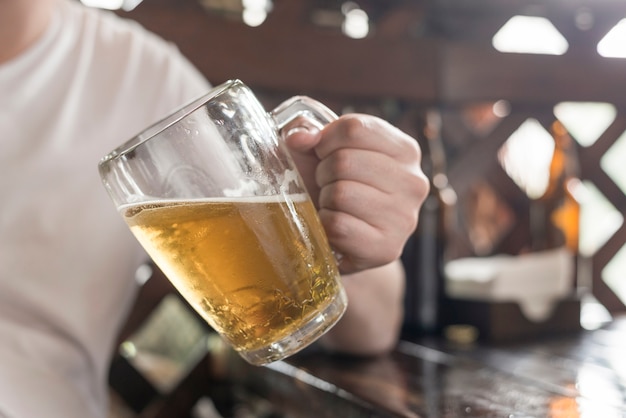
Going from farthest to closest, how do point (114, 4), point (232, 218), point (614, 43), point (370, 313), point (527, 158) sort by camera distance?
point (527, 158)
point (614, 43)
point (114, 4)
point (370, 313)
point (232, 218)

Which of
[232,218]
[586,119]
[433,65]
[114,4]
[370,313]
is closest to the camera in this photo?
[232,218]

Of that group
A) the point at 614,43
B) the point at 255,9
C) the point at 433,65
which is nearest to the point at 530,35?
the point at 614,43

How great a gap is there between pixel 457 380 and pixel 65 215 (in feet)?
2.00

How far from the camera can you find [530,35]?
2127 mm

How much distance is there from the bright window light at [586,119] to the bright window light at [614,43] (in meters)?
0.13

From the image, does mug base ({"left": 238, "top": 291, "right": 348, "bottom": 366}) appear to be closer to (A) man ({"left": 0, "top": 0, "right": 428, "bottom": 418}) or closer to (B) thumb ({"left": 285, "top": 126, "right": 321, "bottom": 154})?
(B) thumb ({"left": 285, "top": 126, "right": 321, "bottom": 154})

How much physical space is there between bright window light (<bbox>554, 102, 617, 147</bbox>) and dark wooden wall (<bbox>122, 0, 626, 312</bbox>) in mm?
21

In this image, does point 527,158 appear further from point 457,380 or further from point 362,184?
point 362,184

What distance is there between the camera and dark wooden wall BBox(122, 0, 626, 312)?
1453mm

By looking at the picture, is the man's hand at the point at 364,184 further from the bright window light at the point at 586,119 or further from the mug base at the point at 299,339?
the bright window light at the point at 586,119

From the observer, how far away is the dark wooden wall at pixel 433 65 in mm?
1453

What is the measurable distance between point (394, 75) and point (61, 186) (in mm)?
780

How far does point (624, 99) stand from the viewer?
1825mm

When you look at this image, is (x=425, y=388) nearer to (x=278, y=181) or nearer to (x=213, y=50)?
(x=278, y=181)
